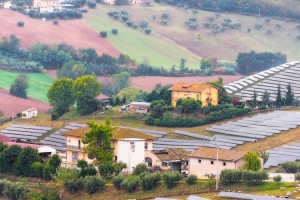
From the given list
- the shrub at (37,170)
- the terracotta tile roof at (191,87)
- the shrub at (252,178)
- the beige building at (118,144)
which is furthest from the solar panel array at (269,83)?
the shrub at (252,178)

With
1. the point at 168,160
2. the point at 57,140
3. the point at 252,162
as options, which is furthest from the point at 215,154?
the point at 57,140

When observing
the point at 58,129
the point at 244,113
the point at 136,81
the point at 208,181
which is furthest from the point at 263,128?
the point at 136,81

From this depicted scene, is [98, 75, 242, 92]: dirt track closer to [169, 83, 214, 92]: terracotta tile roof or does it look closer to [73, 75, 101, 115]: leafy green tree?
[73, 75, 101, 115]: leafy green tree

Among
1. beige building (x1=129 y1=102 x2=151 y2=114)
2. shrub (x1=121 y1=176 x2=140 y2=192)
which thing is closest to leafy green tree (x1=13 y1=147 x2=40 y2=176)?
shrub (x1=121 y1=176 x2=140 y2=192)

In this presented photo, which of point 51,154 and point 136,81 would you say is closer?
point 51,154

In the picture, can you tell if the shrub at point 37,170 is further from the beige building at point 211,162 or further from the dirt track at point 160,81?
the dirt track at point 160,81

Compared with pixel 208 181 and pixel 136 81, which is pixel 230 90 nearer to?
pixel 136 81
